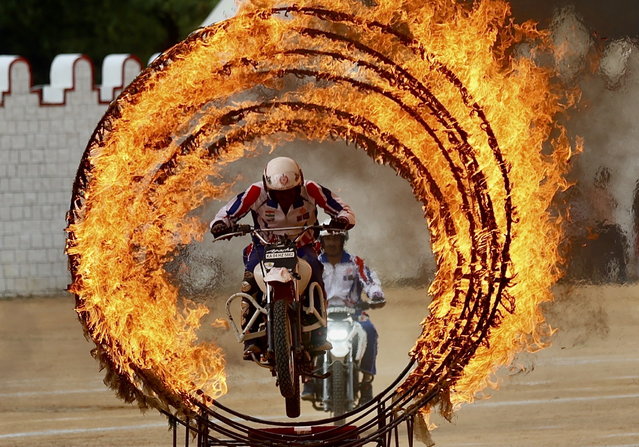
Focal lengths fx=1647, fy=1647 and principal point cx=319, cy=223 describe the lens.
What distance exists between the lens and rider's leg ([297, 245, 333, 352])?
12.8 metres

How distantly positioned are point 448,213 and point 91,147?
2867 millimetres

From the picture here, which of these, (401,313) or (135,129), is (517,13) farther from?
(135,129)

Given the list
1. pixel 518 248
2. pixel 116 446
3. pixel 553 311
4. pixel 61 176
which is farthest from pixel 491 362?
pixel 61 176

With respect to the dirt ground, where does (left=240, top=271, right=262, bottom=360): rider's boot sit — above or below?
above

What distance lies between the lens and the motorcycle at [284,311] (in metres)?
12.2

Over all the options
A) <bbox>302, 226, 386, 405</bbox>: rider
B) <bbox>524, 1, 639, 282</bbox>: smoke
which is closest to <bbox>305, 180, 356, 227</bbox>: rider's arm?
<bbox>302, 226, 386, 405</bbox>: rider

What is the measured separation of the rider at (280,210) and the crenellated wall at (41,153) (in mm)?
14567

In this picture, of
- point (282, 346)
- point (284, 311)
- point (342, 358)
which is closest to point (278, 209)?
point (284, 311)

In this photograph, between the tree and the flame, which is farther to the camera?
the tree

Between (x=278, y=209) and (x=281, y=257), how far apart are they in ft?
1.64

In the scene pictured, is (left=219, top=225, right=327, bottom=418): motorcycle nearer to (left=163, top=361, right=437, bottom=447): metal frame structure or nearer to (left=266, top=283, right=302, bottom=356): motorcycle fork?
(left=266, top=283, right=302, bottom=356): motorcycle fork

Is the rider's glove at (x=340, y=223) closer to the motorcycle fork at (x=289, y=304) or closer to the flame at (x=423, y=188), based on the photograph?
the motorcycle fork at (x=289, y=304)

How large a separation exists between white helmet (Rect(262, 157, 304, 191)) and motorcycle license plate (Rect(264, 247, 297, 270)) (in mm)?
475

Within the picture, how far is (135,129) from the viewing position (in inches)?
494
